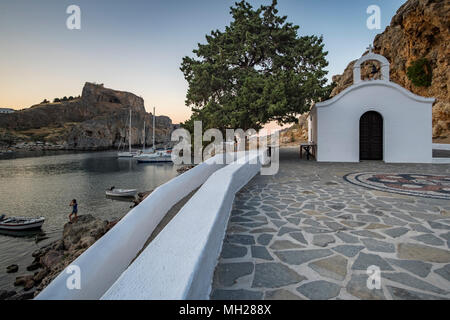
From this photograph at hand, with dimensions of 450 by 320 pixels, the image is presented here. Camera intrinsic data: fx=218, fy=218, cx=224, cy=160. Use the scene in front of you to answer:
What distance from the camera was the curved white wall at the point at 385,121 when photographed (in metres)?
11.5

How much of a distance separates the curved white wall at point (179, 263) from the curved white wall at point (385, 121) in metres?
11.2

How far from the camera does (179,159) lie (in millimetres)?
49500

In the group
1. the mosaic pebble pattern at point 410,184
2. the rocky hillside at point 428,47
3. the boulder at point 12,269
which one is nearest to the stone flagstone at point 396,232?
the mosaic pebble pattern at point 410,184

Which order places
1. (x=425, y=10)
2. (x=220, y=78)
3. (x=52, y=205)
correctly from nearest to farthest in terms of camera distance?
(x=220, y=78), (x=52, y=205), (x=425, y=10)

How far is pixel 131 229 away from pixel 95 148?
340 ft

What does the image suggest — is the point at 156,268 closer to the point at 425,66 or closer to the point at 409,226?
the point at 409,226

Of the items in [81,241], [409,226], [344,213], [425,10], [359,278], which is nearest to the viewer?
[359,278]

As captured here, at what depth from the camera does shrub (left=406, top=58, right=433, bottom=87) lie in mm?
26297

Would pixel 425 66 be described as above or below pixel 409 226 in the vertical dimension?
above

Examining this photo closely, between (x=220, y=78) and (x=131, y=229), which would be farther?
(x=220, y=78)

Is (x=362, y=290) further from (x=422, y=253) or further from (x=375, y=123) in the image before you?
(x=375, y=123)

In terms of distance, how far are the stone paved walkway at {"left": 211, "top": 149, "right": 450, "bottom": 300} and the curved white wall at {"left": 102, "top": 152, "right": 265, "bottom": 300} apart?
37 centimetres

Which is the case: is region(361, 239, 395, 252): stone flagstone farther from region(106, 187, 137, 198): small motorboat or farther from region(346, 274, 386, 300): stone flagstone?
region(106, 187, 137, 198): small motorboat
